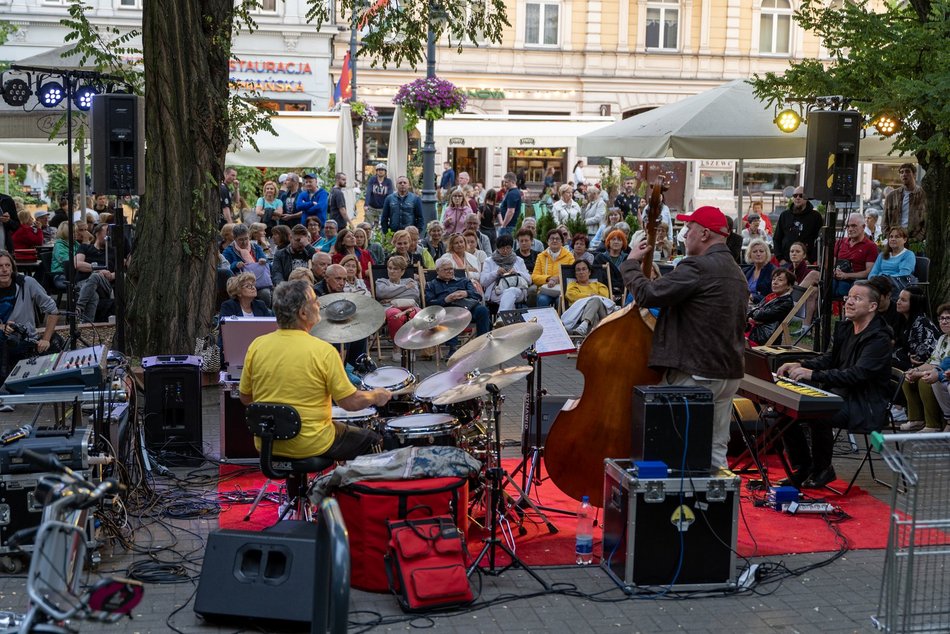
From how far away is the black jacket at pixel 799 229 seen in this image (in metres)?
14.2

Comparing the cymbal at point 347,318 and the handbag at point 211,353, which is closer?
the cymbal at point 347,318

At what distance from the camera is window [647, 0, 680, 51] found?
35.8 m

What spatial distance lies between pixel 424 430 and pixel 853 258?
8.36 metres

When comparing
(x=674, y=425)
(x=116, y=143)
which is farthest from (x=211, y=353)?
(x=674, y=425)

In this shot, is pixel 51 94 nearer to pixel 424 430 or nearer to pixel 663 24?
pixel 424 430

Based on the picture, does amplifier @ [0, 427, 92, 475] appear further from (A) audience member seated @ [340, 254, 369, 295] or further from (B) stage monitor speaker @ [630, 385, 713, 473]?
(A) audience member seated @ [340, 254, 369, 295]

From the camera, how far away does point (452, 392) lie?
20.3 feet

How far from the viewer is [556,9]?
1390 inches

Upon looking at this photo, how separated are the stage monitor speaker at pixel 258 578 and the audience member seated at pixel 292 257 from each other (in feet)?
22.4

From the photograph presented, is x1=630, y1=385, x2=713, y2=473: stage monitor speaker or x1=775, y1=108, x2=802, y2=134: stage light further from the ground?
x1=775, y1=108, x2=802, y2=134: stage light

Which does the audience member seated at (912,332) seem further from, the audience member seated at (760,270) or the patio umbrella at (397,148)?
the patio umbrella at (397,148)

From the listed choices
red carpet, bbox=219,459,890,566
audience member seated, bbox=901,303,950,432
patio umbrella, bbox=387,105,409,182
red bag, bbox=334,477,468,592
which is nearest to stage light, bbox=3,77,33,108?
patio umbrella, bbox=387,105,409,182

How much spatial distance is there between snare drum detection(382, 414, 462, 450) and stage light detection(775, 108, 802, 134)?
7.60 m

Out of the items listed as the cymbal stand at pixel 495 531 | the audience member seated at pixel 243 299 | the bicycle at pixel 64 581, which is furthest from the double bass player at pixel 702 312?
the audience member seated at pixel 243 299
